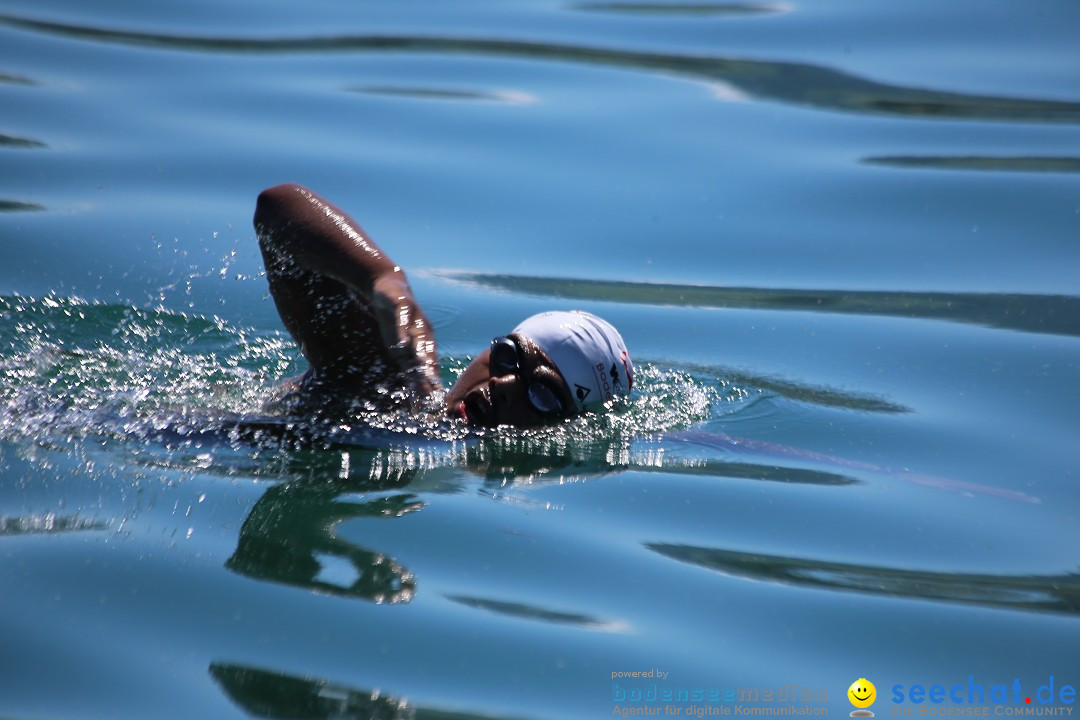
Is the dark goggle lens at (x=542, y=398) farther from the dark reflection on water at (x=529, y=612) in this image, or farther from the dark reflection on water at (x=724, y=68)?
the dark reflection on water at (x=724, y=68)

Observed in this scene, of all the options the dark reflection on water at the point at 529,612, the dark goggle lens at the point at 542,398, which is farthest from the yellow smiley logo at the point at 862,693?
the dark goggle lens at the point at 542,398

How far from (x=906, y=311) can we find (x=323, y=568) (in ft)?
14.7

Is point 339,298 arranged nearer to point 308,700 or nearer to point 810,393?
point 308,700

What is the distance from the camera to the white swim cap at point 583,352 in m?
5.84

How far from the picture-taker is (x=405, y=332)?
552 centimetres

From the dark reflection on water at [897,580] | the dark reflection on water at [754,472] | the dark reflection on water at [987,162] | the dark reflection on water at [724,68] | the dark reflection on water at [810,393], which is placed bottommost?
the dark reflection on water at [897,580]

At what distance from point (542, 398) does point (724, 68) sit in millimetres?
6726

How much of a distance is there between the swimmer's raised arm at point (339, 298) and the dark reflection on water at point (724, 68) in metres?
6.35

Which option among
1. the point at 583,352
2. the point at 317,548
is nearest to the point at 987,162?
the point at 583,352

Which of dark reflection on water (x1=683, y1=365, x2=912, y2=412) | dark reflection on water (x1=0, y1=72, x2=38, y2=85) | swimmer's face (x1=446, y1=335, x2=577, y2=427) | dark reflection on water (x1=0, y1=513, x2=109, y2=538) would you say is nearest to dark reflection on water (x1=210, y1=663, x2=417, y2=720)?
dark reflection on water (x1=0, y1=513, x2=109, y2=538)

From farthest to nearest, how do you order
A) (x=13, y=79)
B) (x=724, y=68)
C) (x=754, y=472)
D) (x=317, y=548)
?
(x=724, y=68)
(x=13, y=79)
(x=754, y=472)
(x=317, y=548)

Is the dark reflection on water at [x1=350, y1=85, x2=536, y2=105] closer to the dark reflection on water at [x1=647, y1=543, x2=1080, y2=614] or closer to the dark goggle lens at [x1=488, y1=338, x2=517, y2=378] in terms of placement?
the dark goggle lens at [x1=488, y1=338, x2=517, y2=378]

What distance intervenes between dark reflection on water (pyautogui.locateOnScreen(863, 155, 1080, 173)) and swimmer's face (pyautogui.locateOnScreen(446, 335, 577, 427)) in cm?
486

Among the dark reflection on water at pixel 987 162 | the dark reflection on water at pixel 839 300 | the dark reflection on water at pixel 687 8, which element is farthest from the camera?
the dark reflection on water at pixel 687 8
